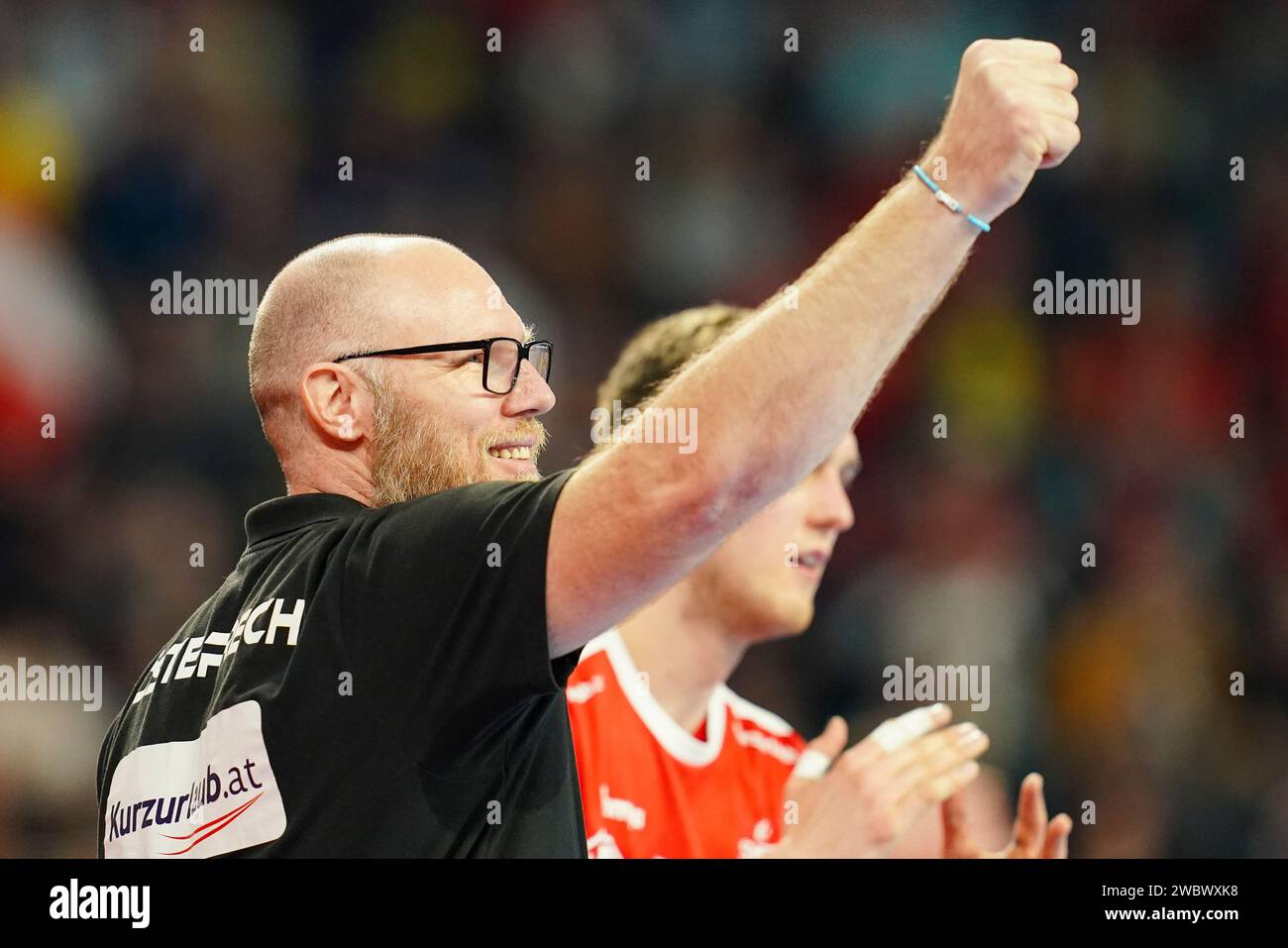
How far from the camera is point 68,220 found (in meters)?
5.31

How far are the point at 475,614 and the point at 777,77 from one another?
16.1ft

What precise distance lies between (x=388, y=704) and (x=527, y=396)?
704mm

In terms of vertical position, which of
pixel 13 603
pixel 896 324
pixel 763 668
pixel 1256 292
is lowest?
pixel 763 668

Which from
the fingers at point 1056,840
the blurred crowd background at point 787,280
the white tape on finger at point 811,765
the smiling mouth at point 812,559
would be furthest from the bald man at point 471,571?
the blurred crowd background at point 787,280

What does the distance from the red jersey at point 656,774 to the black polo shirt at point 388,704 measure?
4.48ft

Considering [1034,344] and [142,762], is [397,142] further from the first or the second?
[142,762]

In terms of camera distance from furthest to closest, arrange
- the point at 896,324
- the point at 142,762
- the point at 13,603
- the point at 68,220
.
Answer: the point at 68,220
the point at 13,603
the point at 142,762
the point at 896,324

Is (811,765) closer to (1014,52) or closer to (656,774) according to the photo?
(656,774)

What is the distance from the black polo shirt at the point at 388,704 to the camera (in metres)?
1.83

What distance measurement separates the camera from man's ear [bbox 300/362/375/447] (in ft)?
7.67

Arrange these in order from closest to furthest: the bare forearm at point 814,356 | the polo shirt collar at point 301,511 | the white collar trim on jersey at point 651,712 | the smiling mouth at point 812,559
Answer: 1. the bare forearm at point 814,356
2. the polo shirt collar at point 301,511
3. the white collar trim on jersey at point 651,712
4. the smiling mouth at point 812,559

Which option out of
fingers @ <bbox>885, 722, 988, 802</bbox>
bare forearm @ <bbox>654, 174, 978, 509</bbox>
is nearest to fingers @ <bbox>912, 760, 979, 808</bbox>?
fingers @ <bbox>885, 722, 988, 802</bbox>

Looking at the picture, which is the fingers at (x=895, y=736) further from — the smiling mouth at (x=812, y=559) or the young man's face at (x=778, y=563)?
the smiling mouth at (x=812, y=559)
